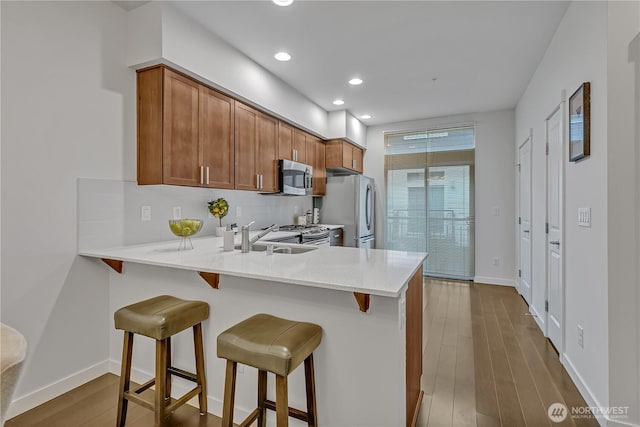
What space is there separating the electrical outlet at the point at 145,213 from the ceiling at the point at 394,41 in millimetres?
1553

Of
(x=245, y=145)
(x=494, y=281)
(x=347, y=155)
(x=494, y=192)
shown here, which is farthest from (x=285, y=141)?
(x=494, y=281)

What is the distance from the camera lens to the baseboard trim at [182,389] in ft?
5.70

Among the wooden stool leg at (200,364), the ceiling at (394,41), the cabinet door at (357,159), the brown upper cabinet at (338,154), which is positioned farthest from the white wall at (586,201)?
the cabinet door at (357,159)

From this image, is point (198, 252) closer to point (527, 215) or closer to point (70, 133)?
point (70, 133)

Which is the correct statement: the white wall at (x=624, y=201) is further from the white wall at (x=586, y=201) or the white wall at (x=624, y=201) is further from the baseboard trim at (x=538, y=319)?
the baseboard trim at (x=538, y=319)

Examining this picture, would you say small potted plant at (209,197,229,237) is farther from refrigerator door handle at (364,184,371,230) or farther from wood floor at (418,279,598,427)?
refrigerator door handle at (364,184,371,230)

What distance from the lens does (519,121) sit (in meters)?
4.29

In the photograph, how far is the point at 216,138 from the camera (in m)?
2.82

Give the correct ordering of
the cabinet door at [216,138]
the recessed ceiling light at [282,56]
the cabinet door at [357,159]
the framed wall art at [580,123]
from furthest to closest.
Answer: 1. the cabinet door at [357,159]
2. the recessed ceiling light at [282,56]
3. the cabinet door at [216,138]
4. the framed wall art at [580,123]

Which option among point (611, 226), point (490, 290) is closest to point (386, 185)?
point (490, 290)

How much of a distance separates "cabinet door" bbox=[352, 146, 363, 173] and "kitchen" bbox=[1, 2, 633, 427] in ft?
9.07

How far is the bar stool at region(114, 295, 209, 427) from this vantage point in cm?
158

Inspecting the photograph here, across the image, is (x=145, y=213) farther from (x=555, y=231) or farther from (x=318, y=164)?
(x=555, y=231)

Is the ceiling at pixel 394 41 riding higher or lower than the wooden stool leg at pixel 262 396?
higher
